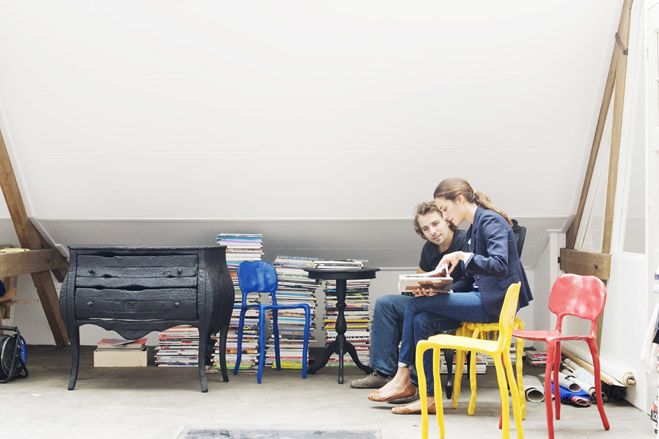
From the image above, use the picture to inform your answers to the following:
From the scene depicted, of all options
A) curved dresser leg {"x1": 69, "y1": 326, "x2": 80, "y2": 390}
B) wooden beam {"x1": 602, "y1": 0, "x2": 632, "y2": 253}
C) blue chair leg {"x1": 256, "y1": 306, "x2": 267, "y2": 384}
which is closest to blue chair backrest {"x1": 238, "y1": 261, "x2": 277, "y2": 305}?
blue chair leg {"x1": 256, "y1": 306, "x2": 267, "y2": 384}

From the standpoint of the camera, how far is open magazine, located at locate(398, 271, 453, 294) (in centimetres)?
421

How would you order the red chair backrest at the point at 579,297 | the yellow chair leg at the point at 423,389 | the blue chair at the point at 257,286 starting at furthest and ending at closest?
the blue chair at the point at 257,286
the red chair backrest at the point at 579,297
the yellow chair leg at the point at 423,389

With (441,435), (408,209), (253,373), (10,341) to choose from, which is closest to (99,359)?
(10,341)

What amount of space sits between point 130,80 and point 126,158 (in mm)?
661

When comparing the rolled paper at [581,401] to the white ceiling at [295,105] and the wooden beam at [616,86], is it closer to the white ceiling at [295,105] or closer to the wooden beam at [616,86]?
the wooden beam at [616,86]

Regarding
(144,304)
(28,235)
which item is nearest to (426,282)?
(144,304)

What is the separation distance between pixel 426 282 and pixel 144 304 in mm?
1843

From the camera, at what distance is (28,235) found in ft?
20.8

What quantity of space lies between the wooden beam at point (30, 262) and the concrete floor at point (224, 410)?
769mm

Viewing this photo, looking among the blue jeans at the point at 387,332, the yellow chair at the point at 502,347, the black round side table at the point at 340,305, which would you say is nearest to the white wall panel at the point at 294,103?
the black round side table at the point at 340,305

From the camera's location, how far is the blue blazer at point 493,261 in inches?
163

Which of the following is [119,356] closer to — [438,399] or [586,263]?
[438,399]

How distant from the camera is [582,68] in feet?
17.2

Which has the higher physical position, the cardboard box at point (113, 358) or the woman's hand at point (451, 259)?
the woman's hand at point (451, 259)
